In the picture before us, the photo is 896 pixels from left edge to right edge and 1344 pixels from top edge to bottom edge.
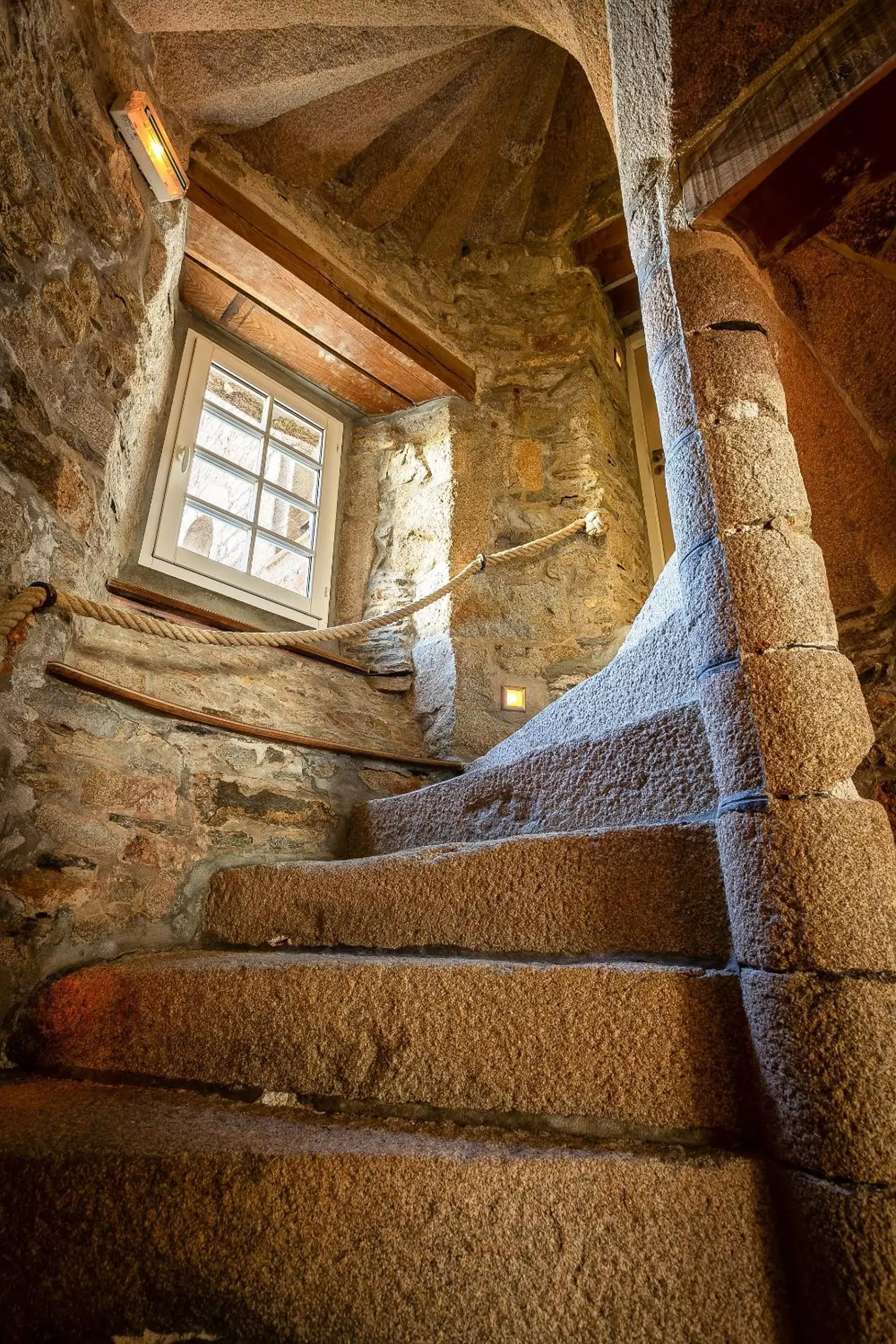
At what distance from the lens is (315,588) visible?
9.18 ft

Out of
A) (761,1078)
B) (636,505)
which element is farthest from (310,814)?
(636,505)

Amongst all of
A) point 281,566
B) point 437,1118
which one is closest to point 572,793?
point 437,1118

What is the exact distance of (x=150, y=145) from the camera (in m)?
1.74

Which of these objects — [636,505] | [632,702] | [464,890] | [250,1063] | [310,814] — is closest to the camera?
[250,1063]

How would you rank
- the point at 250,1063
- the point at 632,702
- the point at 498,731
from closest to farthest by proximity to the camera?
the point at 250,1063 < the point at 632,702 < the point at 498,731

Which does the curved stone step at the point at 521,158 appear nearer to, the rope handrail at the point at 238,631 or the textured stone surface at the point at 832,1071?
the rope handrail at the point at 238,631

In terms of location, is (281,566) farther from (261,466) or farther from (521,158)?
(521,158)

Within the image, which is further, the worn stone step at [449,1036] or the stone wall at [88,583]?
the stone wall at [88,583]

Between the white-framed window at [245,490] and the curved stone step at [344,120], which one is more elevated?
the curved stone step at [344,120]

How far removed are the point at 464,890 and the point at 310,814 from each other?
33.7 inches

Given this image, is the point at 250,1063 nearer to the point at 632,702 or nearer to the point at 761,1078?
the point at 761,1078

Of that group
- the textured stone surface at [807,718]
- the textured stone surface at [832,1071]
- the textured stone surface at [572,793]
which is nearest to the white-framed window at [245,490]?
the textured stone surface at [572,793]

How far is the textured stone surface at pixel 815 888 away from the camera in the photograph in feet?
2.62

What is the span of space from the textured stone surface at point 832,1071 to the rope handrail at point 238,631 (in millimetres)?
1525
